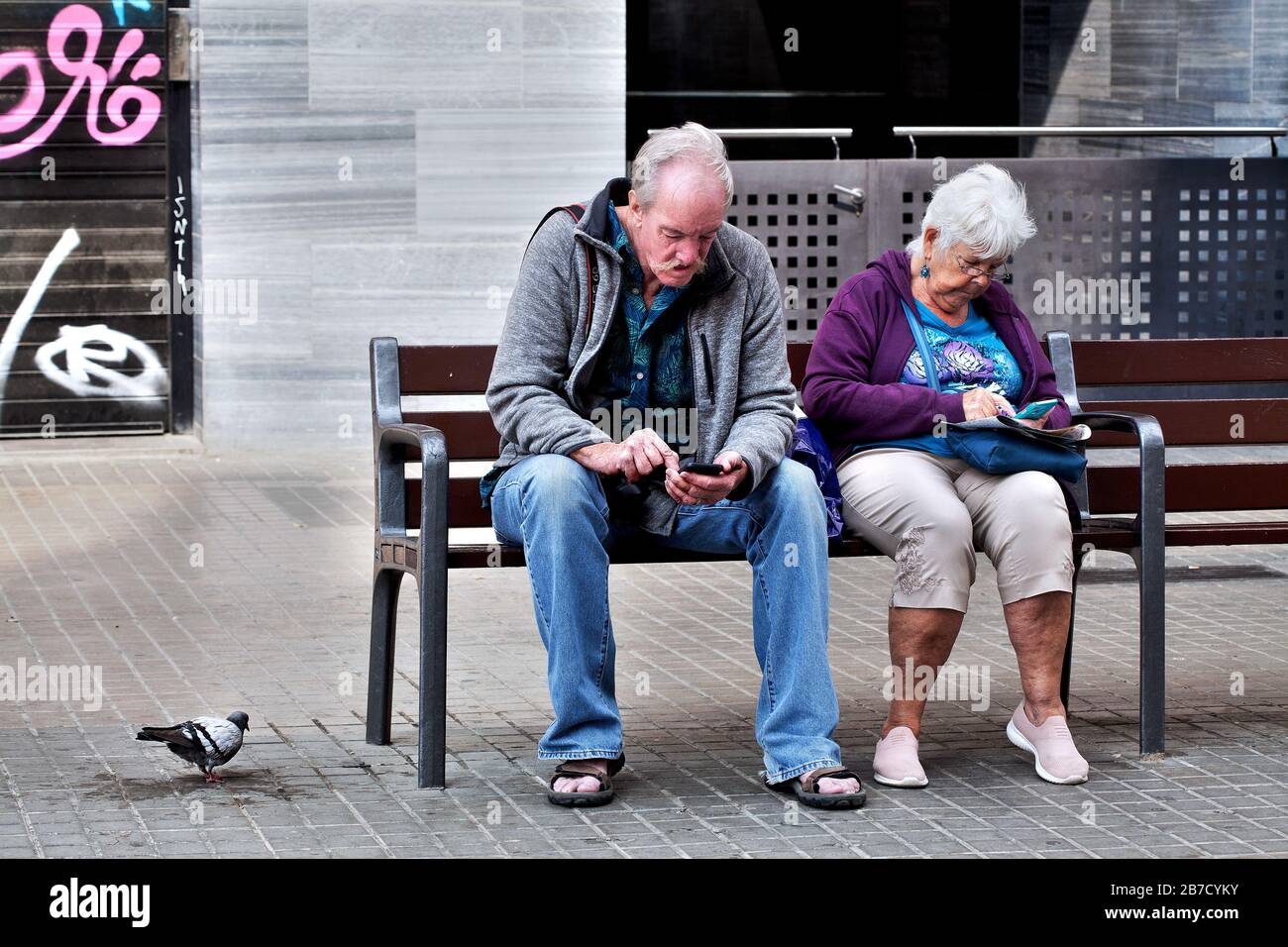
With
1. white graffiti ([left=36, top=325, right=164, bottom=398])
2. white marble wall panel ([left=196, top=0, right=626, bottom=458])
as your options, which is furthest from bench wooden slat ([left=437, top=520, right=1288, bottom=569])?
white graffiti ([left=36, top=325, right=164, bottom=398])

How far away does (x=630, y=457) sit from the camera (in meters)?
4.63

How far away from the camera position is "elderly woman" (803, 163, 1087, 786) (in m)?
4.84

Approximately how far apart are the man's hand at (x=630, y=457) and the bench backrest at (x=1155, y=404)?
58 cm

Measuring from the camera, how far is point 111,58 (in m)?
10.2

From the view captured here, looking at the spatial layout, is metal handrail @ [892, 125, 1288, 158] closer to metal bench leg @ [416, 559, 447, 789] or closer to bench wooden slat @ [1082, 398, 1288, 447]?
bench wooden slat @ [1082, 398, 1288, 447]

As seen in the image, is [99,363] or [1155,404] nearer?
[1155,404]

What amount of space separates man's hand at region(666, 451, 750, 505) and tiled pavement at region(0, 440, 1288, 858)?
0.68 metres

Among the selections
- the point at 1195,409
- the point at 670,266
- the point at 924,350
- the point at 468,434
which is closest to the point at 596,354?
the point at 670,266

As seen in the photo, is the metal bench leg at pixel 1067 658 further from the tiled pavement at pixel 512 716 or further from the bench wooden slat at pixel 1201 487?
the bench wooden slat at pixel 1201 487

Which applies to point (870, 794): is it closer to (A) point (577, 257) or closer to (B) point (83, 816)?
(A) point (577, 257)

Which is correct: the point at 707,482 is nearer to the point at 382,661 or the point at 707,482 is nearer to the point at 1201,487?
the point at 382,661

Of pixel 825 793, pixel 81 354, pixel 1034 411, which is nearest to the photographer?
pixel 825 793

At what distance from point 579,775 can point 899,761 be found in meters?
0.75
